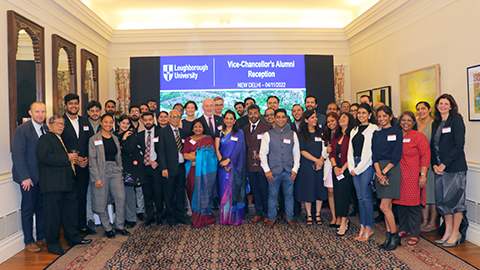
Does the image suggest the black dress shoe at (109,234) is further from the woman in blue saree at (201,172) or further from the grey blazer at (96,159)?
the woman in blue saree at (201,172)

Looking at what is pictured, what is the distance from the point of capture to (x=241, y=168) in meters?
4.79

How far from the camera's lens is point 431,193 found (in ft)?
13.9

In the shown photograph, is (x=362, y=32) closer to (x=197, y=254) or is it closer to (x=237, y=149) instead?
(x=237, y=149)

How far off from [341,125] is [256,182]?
1.47 m

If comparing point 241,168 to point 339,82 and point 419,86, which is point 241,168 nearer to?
point 419,86

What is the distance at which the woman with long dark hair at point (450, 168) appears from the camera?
383cm

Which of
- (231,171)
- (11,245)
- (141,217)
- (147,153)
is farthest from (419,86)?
(11,245)

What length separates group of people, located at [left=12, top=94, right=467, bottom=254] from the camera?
3824 millimetres

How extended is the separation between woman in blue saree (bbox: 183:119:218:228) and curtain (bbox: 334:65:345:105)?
453 centimetres

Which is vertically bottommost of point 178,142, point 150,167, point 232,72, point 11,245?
point 11,245

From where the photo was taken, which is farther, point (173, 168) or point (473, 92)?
point (173, 168)

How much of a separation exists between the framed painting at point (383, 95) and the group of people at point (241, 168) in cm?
194

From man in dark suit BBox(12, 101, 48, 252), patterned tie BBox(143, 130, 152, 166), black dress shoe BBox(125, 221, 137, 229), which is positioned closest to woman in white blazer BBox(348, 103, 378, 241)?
patterned tie BBox(143, 130, 152, 166)

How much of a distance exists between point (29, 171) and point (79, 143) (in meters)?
0.65
